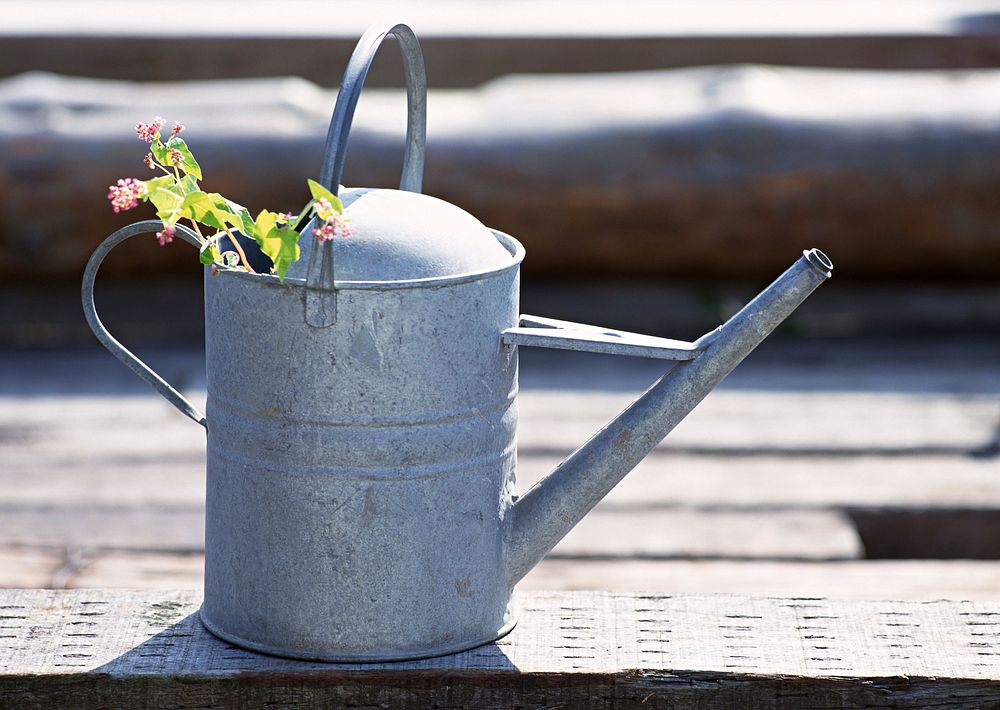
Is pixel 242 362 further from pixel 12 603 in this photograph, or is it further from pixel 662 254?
pixel 662 254

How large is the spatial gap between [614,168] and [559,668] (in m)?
1.69

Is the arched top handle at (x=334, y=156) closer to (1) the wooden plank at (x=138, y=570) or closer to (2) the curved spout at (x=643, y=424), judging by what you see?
(2) the curved spout at (x=643, y=424)

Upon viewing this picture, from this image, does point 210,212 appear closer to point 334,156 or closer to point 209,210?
point 209,210

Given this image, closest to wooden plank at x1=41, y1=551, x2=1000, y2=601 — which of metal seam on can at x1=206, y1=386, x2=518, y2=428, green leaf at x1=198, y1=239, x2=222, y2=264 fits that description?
metal seam on can at x1=206, y1=386, x2=518, y2=428

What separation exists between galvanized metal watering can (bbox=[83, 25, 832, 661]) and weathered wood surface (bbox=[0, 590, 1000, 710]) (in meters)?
0.03

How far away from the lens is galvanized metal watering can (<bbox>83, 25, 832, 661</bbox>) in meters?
1.05

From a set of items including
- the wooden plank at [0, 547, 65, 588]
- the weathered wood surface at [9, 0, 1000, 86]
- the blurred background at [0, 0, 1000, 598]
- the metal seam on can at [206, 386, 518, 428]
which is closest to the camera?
the metal seam on can at [206, 386, 518, 428]

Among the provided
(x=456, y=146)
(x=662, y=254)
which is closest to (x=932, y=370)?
(x=662, y=254)

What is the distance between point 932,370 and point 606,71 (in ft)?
3.20

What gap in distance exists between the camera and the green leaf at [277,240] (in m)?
1.00

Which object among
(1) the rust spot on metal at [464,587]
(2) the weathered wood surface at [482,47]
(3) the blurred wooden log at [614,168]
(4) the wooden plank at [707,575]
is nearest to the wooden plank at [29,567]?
(4) the wooden plank at [707,575]

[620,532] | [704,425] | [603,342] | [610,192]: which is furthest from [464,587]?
[610,192]

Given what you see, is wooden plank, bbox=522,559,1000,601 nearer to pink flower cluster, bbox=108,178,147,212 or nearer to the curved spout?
the curved spout

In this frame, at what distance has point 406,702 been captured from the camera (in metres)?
1.12
